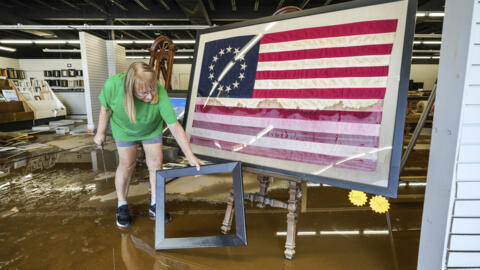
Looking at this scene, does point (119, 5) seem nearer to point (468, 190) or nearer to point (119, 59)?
point (119, 59)

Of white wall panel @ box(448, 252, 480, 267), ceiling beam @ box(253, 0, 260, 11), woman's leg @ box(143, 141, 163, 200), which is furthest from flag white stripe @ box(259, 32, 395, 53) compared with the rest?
ceiling beam @ box(253, 0, 260, 11)

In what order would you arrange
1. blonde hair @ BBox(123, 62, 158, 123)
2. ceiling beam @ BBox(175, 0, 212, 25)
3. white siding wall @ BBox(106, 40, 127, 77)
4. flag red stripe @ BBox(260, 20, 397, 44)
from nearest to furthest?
flag red stripe @ BBox(260, 20, 397, 44) < blonde hair @ BBox(123, 62, 158, 123) < ceiling beam @ BBox(175, 0, 212, 25) < white siding wall @ BBox(106, 40, 127, 77)

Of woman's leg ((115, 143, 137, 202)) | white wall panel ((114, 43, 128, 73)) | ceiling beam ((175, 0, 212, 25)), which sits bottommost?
woman's leg ((115, 143, 137, 202))

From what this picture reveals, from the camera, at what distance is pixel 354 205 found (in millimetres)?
2486

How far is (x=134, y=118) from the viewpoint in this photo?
1808 mm

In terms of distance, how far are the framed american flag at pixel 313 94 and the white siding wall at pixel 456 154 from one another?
0.15 meters

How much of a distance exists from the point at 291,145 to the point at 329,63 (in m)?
0.49

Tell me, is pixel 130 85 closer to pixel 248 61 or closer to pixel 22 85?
pixel 248 61

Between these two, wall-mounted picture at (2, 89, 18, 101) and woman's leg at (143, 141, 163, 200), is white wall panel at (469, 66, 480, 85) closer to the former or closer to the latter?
woman's leg at (143, 141, 163, 200)

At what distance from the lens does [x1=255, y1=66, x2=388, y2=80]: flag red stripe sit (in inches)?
50.7

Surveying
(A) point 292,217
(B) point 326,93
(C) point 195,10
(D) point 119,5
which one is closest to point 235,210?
(A) point 292,217

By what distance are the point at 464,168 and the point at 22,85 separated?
10579mm

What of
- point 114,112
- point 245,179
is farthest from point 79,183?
point 245,179

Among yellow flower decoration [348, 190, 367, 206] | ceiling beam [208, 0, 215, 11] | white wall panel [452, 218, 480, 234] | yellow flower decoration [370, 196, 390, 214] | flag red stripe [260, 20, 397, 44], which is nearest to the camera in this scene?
white wall panel [452, 218, 480, 234]
